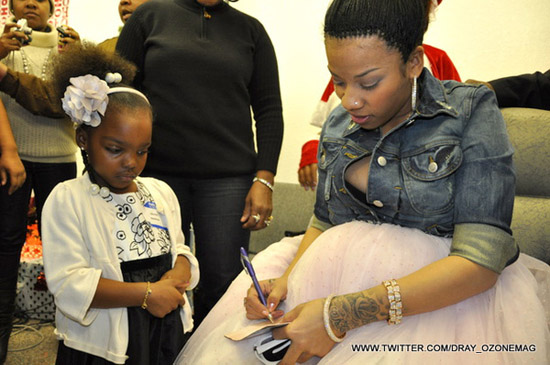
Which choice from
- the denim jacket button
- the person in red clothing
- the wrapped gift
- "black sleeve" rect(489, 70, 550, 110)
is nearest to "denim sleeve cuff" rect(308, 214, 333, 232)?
the denim jacket button

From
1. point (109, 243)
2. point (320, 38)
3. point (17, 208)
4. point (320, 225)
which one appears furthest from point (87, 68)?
point (320, 38)

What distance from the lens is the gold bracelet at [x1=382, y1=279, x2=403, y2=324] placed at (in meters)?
0.85

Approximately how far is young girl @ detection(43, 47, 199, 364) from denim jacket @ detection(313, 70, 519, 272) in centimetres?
51

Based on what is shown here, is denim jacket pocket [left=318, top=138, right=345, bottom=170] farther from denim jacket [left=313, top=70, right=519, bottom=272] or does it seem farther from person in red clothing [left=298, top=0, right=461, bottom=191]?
person in red clothing [left=298, top=0, right=461, bottom=191]

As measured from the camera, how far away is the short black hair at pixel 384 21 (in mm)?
879

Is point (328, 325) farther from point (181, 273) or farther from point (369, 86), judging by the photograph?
point (181, 273)

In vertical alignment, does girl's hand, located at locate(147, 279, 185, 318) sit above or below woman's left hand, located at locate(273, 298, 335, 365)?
below

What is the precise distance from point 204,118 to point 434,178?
856 mm

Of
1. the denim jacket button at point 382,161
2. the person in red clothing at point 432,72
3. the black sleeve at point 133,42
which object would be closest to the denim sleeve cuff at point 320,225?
the denim jacket button at point 382,161

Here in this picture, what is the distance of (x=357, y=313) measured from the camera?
854 millimetres

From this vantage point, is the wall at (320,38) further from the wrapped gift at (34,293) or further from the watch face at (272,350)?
the watch face at (272,350)

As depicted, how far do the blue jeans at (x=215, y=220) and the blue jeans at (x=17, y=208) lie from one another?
78 cm

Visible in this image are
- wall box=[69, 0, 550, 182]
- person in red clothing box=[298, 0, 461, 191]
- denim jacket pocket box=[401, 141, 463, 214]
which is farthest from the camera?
wall box=[69, 0, 550, 182]

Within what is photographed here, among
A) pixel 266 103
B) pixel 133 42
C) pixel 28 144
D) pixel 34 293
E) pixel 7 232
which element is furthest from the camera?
pixel 34 293
